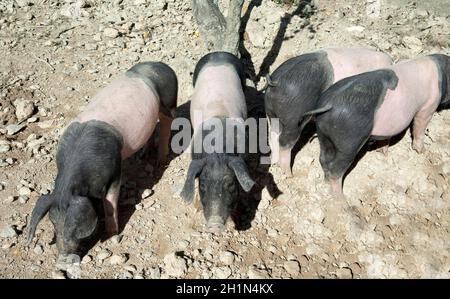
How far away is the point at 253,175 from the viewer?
16.5ft

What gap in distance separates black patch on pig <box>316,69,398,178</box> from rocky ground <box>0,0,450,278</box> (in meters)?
0.61

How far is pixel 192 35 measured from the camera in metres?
6.78

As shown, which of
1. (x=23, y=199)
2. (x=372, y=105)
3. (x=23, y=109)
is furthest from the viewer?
(x=23, y=109)

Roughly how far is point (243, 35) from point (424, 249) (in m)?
3.84

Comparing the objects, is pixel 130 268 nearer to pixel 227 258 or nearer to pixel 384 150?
pixel 227 258

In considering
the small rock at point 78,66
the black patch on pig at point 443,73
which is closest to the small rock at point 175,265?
the black patch on pig at point 443,73

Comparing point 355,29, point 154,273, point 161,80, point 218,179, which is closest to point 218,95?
point 161,80

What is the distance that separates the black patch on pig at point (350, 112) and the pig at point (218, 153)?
81 cm

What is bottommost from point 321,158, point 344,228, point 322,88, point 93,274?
point 93,274

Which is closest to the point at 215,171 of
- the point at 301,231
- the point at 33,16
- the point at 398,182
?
the point at 301,231

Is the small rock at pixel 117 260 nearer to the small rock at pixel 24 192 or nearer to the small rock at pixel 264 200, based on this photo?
the small rock at pixel 24 192

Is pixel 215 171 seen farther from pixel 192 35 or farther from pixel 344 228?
pixel 192 35

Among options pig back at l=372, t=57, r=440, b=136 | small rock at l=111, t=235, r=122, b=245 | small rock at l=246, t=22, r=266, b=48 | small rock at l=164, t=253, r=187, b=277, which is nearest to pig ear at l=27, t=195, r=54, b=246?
small rock at l=111, t=235, r=122, b=245

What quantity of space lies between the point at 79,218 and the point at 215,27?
11.1 ft
